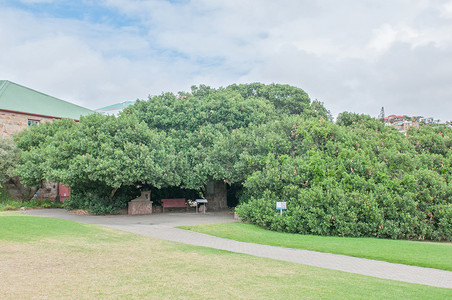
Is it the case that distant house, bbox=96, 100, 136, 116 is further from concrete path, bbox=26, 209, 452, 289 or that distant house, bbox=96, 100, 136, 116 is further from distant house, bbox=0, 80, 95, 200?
concrete path, bbox=26, 209, 452, 289

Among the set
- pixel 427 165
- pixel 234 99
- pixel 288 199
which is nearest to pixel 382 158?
pixel 427 165

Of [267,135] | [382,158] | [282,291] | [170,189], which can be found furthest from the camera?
[170,189]

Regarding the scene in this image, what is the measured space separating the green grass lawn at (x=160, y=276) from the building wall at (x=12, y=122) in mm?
20601

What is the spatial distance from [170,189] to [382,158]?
46.4 feet

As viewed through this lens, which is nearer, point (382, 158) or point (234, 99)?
point (382, 158)

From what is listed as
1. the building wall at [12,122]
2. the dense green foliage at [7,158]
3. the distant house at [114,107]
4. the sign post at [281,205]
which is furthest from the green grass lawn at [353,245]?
the distant house at [114,107]

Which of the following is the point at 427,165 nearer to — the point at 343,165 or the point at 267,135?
the point at 343,165

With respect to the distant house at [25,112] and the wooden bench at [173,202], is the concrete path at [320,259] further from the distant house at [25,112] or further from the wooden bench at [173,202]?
the distant house at [25,112]

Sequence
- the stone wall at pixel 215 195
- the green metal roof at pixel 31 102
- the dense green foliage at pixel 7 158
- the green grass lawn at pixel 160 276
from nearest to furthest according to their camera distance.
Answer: the green grass lawn at pixel 160 276 → the dense green foliage at pixel 7 158 → the stone wall at pixel 215 195 → the green metal roof at pixel 31 102

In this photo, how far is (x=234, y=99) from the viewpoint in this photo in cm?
2439

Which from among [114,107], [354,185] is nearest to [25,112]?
[354,185]

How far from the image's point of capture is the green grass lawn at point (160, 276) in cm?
642

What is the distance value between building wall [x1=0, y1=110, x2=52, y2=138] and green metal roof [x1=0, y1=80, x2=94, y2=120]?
0.41 meters

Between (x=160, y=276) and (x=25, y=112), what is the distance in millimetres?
27202
